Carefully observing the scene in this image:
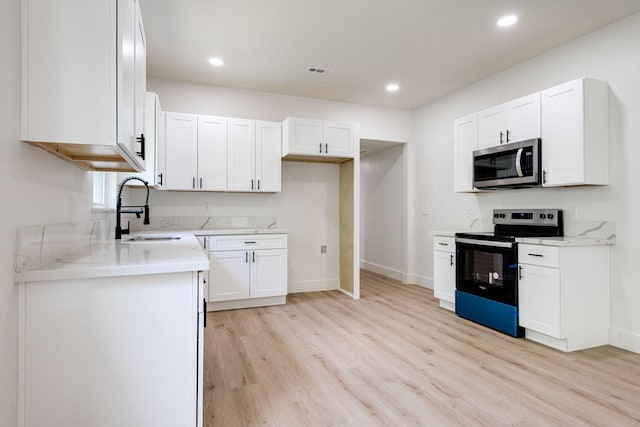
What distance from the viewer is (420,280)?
516 cm

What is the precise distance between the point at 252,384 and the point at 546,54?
4.07 meters

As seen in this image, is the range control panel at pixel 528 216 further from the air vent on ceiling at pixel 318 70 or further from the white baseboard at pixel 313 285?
the air vent on ceiling at pixel 318 70

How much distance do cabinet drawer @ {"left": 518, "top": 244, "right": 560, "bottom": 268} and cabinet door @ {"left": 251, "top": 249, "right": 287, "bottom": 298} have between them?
246 cm

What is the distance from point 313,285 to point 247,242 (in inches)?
53.9

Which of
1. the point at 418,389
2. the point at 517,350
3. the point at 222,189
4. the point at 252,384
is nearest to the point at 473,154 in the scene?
the point at 517,350

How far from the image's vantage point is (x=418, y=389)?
214 centimetres

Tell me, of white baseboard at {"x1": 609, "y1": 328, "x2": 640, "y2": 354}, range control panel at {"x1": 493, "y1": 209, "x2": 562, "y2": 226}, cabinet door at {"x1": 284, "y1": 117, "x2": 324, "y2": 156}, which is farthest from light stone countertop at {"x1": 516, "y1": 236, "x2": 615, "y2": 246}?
cabinet door at {"x1": 284, "y1": 117, "x2": 324, "y2": 156}

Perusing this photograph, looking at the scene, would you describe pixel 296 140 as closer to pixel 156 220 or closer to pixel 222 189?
pixel 222 189

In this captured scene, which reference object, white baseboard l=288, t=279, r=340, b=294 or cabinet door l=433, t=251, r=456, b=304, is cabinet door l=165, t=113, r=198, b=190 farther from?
cabinet door l=433, t=251, r=456, b=304

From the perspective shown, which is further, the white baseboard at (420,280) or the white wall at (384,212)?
the white wall at (384,212)

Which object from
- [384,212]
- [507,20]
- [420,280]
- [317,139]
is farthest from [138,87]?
[384,212]

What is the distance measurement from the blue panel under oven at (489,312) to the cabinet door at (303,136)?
2331 millimetres

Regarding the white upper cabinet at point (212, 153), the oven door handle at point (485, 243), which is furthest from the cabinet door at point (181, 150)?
the oven door handle at point (485, 243)

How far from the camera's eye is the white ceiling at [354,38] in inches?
107
